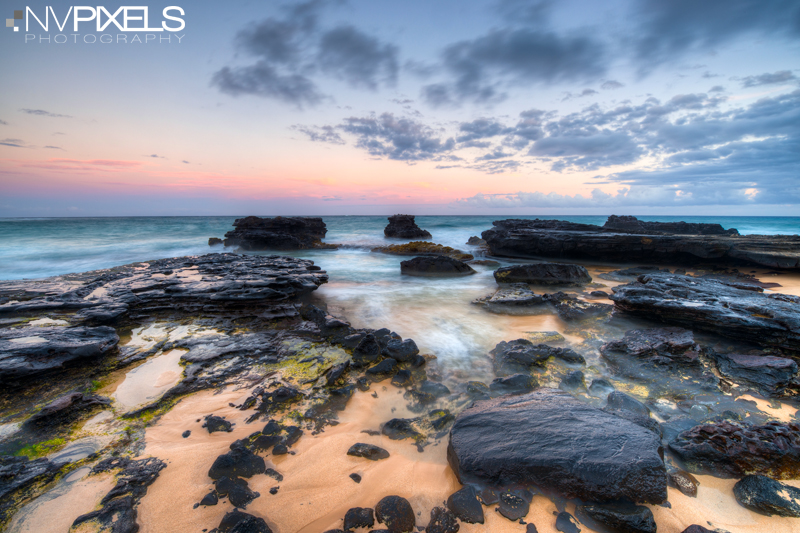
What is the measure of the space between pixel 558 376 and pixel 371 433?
2678mm

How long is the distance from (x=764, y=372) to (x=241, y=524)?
5955mm

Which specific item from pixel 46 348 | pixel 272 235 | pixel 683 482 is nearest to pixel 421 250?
pixel 272 235

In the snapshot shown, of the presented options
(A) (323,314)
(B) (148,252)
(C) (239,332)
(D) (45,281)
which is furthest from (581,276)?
(B) (148,252)

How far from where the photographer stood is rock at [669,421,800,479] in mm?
2420

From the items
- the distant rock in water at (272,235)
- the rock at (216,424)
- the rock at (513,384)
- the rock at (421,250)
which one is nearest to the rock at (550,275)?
the rock at (513,384)

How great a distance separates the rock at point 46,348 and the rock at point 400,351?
3994 millimetres

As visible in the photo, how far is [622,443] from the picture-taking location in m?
2.40

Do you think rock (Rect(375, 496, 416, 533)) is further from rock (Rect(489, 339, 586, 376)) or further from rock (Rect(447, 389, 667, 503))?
rock (Rect(489, 339, 586, 376))

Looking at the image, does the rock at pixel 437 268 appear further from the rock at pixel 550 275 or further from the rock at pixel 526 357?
the rock at pixel 526 357

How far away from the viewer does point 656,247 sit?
475 inches

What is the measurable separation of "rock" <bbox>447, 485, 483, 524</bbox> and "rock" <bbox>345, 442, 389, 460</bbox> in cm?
72

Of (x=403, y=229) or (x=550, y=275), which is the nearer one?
(x=550, y=275)

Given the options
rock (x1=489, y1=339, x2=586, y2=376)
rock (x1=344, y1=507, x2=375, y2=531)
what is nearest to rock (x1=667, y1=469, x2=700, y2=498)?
rock (x1=489, y1=339, x2=586, y2=376)

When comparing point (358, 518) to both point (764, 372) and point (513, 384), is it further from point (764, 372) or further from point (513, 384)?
point (764, 372)
